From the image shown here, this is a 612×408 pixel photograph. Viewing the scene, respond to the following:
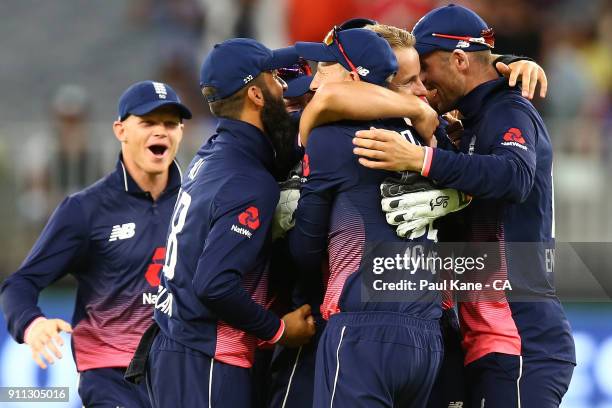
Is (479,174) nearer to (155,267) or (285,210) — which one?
(285,210)

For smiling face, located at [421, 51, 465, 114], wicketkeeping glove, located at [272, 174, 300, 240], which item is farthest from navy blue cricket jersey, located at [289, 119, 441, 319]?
smiling face, located at [421, 51, 465, 114]

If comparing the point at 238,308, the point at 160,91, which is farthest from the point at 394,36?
the point at 160,91

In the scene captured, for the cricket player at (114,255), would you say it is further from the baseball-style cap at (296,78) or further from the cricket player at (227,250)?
the baseball-style cap at (296,78)

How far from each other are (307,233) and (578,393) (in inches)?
169

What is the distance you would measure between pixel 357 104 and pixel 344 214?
18.4 inches

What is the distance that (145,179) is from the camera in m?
6.78

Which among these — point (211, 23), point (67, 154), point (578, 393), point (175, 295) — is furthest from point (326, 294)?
point (211, 23)

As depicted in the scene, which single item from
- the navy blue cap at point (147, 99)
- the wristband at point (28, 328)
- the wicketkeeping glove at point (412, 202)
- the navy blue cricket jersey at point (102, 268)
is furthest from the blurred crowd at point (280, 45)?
the wicketkeeping glove at point (412, 202)

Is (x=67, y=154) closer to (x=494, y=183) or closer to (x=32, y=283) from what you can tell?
(x=32, y=283)

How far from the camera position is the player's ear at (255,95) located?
5.30 m

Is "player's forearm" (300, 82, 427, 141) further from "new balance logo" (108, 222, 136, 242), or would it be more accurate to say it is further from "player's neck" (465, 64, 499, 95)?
"new balance logo" (108, 222, 136, 242)

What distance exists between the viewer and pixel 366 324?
15.7 ft

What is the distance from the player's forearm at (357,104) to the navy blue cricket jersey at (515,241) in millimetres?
484

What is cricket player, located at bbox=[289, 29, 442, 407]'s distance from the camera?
15.5 ft
